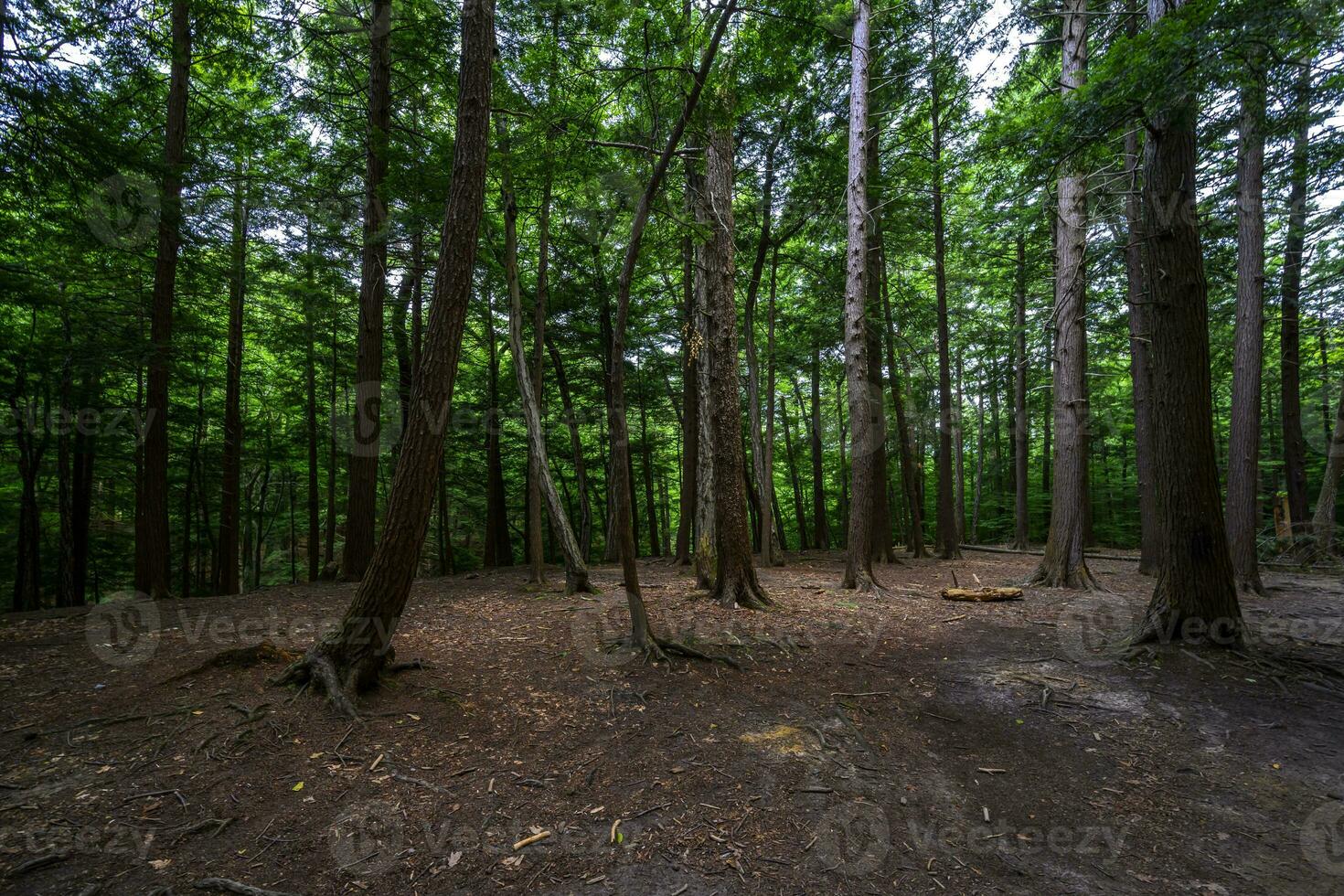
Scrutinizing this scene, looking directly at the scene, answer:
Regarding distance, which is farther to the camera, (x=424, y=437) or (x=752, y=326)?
(x=752, y=326)

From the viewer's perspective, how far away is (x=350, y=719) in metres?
3.74

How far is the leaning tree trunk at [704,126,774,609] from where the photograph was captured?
7168 mm

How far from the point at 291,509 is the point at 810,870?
66.6ft

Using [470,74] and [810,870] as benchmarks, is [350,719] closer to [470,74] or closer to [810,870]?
[810,870]

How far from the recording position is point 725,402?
24.4 feet

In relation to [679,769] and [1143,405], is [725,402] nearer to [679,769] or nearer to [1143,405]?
[679,769]

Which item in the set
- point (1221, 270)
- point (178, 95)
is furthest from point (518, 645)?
point (1221, 270)

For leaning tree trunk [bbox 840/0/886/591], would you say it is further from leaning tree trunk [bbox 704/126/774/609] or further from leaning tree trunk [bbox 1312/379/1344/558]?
leaning tree trunk [bbox 1312/379/1344/558]

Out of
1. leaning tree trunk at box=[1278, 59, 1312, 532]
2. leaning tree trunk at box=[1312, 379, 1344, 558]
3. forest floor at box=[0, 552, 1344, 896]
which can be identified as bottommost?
forest floor at box=[0, 552, 1344, 896]

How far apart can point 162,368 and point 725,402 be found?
309 inches

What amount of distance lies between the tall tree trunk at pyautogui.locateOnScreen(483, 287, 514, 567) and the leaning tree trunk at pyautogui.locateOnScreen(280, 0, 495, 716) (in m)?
8.65

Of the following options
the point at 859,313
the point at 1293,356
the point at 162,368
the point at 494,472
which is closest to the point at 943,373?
the point at 859,313

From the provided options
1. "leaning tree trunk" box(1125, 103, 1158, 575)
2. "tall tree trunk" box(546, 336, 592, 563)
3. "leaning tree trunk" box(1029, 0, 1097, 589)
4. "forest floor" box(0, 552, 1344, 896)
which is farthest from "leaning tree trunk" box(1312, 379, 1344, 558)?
"tall tree trunk" box(546, 336, 592, 563)

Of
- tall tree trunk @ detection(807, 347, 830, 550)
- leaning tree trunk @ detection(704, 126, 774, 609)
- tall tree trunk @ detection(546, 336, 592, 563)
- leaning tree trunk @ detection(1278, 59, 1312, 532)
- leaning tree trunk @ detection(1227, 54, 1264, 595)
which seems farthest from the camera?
tall tree trunk @ detection(807, 347, 830, 550)
